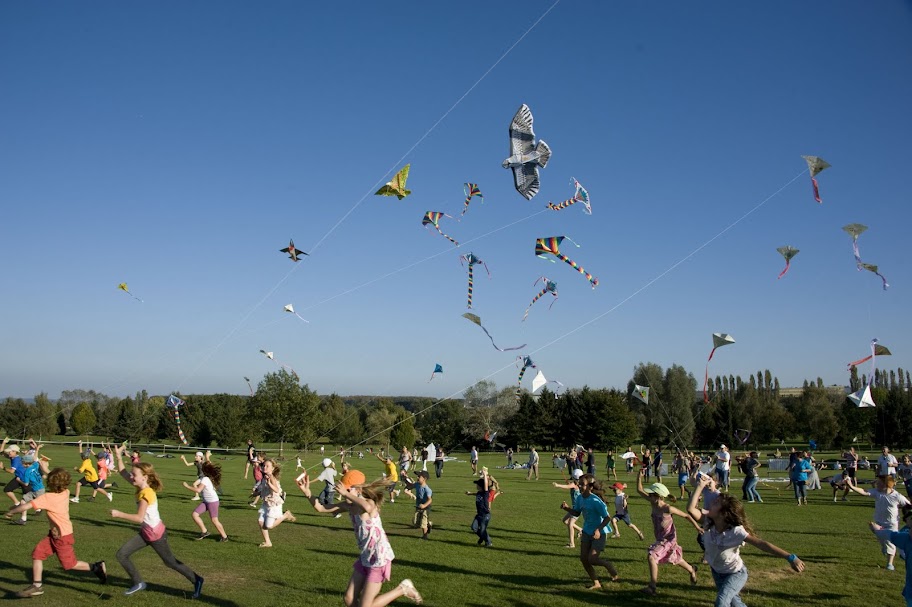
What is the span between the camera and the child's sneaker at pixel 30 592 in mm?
8164

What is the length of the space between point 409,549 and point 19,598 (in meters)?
6.33

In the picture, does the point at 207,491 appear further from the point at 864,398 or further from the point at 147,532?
the point at 864,398

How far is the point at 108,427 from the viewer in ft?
237

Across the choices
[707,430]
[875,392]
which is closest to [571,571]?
[707,430]

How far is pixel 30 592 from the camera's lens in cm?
819

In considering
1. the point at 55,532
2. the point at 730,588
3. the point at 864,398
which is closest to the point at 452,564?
the point at 730,588

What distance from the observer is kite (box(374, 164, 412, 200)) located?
13469mm

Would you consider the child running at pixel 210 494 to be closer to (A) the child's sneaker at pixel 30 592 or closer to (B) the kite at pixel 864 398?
(A) the child's sneaker at pixel 30 592

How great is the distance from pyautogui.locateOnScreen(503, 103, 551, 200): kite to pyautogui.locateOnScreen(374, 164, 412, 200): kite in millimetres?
2270

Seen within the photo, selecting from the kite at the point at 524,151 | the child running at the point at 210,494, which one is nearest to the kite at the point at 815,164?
the kite at the point at 524,151

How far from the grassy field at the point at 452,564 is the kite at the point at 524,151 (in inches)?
267

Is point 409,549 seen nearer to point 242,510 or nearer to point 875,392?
point 242,510

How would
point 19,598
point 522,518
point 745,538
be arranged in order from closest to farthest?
point 745,538 → point 19,598 → point 522,518

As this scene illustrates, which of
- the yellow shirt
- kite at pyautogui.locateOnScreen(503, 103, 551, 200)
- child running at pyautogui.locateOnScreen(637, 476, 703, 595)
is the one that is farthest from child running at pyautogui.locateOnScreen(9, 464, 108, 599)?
the yellow shirt
